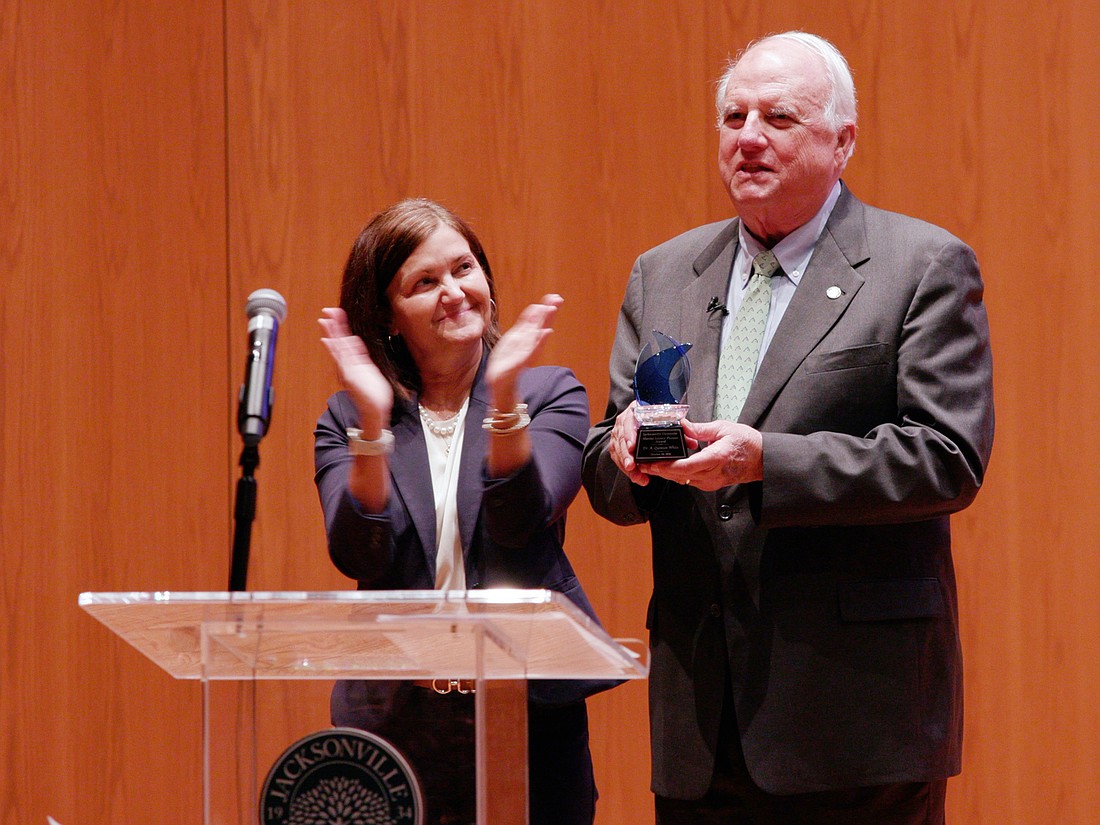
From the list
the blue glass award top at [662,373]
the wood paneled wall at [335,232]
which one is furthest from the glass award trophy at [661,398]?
the wood paneled wall at [335,232]

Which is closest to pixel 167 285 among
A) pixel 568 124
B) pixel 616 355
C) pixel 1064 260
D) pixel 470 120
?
pixel 470 120

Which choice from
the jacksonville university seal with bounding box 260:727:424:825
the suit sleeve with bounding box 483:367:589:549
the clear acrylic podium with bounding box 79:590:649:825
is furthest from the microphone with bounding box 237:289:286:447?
the suit sleeve with bounding box 483:367:589:549

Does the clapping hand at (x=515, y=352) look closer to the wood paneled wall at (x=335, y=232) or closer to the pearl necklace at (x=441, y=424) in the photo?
the pearl necklace at (x=441, y=424)

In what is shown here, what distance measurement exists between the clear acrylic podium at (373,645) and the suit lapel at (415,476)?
2.34ft

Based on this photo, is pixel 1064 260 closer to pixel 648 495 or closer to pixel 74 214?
pixel 648 495

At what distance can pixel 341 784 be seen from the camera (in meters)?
1.45

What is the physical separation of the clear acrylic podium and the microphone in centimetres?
21

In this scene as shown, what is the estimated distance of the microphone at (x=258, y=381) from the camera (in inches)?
62.1

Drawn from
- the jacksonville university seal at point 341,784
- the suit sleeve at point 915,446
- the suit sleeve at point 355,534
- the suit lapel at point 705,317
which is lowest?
the jacksonville university seal at point 341,784

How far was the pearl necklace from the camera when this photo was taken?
238 centimetres

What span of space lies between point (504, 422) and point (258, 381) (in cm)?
66

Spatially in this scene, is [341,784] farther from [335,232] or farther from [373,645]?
[335,232]

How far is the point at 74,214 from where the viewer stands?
361cm

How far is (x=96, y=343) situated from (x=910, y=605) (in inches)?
94.8
